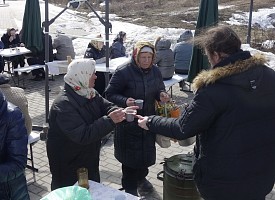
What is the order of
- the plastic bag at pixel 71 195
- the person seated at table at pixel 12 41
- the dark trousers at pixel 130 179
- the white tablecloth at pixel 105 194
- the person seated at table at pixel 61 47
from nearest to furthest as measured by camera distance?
1. the plastic bag at pixel 71 195
2. the white tablecloth at pixel 105 194
3. the dark trousers at pixel 130 179
4. the person seated at table at pixel 61 47
5. the person seated at table at pixel 12 41

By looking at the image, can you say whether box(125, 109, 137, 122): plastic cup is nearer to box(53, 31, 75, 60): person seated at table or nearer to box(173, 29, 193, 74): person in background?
box(173, 29, 193, 74): person in background

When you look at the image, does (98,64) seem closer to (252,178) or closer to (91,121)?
(91,121)

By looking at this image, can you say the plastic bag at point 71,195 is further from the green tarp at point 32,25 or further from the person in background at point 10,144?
the green tarp at point 32,25

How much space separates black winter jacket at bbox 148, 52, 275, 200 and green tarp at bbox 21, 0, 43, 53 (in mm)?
5736

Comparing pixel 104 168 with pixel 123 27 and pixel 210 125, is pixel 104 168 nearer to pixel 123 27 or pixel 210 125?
pixel 210 125

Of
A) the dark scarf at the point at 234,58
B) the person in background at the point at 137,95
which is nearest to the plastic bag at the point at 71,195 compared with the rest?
the dark scarf at the point at 234,58

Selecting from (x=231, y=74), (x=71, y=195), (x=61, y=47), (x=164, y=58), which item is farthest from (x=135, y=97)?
(x=61, y=47)

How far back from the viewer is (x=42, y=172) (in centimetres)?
513

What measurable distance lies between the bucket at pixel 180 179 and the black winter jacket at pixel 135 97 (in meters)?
0.33

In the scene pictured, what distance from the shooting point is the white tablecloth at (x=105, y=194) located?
276 cm

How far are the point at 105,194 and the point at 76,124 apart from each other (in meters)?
0.59

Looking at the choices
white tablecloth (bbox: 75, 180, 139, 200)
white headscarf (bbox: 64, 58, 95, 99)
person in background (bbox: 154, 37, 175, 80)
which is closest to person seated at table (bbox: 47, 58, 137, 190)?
white headscarf (bbox: 64, 58, 95, 99)

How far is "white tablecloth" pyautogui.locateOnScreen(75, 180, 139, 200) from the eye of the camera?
2765 mm

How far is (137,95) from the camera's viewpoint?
405 centimetres
